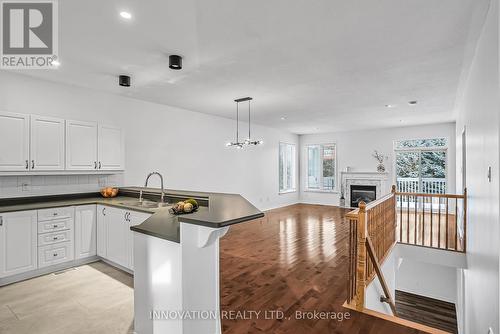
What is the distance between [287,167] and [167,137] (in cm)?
555

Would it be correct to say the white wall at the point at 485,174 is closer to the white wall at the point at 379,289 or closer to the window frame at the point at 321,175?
the white wall at the point at 379,289

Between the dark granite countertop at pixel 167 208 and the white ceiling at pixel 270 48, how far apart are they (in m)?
1.70

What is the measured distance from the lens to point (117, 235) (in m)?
3.61

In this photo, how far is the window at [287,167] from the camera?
9.70 metres

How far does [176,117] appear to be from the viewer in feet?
19.2

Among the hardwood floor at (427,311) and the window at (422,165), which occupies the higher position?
the window at (422,165)

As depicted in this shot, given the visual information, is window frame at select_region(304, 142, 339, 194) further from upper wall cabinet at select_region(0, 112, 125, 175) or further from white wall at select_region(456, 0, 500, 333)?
upper wall cabinet at select_region(0, 112, 125, 175)

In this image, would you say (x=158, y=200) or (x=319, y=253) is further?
(x=319, y=253)

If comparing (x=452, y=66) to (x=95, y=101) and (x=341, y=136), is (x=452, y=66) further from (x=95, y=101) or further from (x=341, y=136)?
(x=341, y=136)

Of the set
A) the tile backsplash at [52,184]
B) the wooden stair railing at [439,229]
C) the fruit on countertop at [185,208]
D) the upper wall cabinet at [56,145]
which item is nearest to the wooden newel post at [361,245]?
the fruit on countertop at [185,208]

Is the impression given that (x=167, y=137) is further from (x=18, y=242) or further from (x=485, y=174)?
(x=485, y=174)

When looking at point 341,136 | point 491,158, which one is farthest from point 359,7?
point 341,136

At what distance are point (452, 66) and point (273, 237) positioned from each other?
4012mm

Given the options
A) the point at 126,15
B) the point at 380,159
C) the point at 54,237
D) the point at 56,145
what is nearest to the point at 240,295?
the point at 54,237
